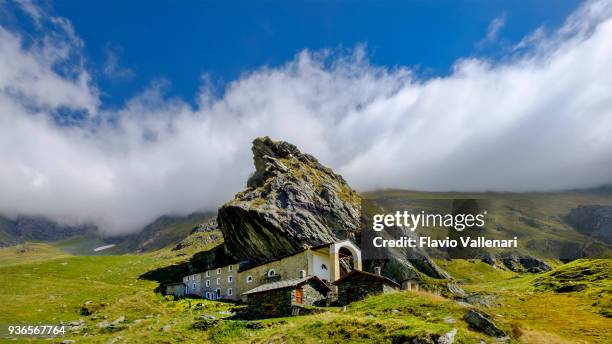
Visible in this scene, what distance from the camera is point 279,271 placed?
77188 millimetres

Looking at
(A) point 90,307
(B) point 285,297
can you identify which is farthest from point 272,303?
(A) point 90,307

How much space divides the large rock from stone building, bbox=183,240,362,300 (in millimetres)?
8271

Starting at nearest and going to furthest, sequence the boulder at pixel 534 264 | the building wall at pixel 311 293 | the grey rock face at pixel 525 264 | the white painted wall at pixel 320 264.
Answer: the building wall at pixel 311 293
the white painted wall at pixel 320 264
the boulder at pixel 534 264
the grey rock face at pixel 525 264

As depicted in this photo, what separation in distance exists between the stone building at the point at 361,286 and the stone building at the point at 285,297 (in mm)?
3644

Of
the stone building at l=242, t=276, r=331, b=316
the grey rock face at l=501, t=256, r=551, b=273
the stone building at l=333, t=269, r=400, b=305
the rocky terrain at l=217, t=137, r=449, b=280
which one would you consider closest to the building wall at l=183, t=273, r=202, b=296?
the rocky terrain at l=217, t=137, r=449, b=280

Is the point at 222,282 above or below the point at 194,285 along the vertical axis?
above

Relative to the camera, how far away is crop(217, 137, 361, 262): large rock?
92688 mm

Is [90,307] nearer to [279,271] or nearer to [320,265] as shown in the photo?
[279,271]

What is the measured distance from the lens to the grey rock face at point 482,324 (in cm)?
2711

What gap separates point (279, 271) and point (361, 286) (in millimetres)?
33469

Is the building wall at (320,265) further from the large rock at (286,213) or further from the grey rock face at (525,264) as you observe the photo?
the grey rock face at (525,264)

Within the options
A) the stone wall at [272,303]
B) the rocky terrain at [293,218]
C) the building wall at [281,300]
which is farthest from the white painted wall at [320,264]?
the stone wall at [272,303]

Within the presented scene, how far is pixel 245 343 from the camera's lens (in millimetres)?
33594

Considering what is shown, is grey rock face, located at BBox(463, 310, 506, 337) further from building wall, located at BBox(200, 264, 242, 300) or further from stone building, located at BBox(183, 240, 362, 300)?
building wall, located at BBox(200, 264, 242, 300)
